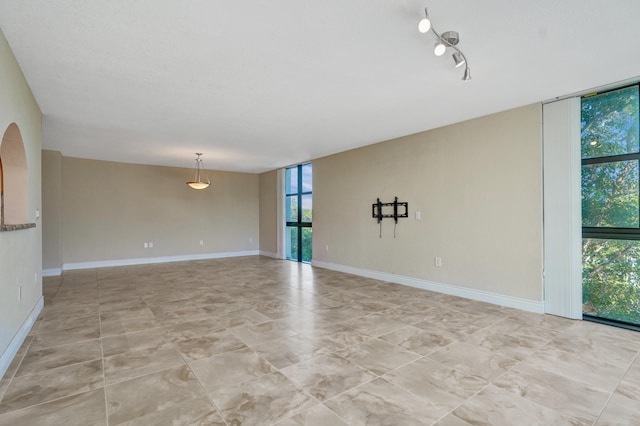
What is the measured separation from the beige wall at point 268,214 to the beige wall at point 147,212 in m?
0.26

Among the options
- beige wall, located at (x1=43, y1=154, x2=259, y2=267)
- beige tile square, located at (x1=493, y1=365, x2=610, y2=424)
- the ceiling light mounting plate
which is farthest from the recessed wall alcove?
beige tile square, located at (x1=493, y1=365, x2=610, y2=424)

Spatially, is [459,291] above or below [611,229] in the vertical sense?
below

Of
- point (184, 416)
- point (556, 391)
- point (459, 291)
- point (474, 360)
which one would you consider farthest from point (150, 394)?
point (459, 291)

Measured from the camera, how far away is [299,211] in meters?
7.98

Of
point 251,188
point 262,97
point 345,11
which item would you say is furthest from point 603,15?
point 251,188

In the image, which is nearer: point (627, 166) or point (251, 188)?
point (627, 166)

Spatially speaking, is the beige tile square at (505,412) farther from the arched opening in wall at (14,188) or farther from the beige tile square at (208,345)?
the arched opening in wall at (14,188)

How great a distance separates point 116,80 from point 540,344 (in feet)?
Answer: 15.4

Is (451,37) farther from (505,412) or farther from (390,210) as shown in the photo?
(390,210)

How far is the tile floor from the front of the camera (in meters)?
1.82

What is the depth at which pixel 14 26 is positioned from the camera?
2178 mm

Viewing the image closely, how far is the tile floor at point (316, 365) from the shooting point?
182 centimetres

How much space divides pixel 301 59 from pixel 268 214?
6663 mm

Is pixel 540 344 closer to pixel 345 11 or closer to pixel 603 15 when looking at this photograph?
pixel 603 15
